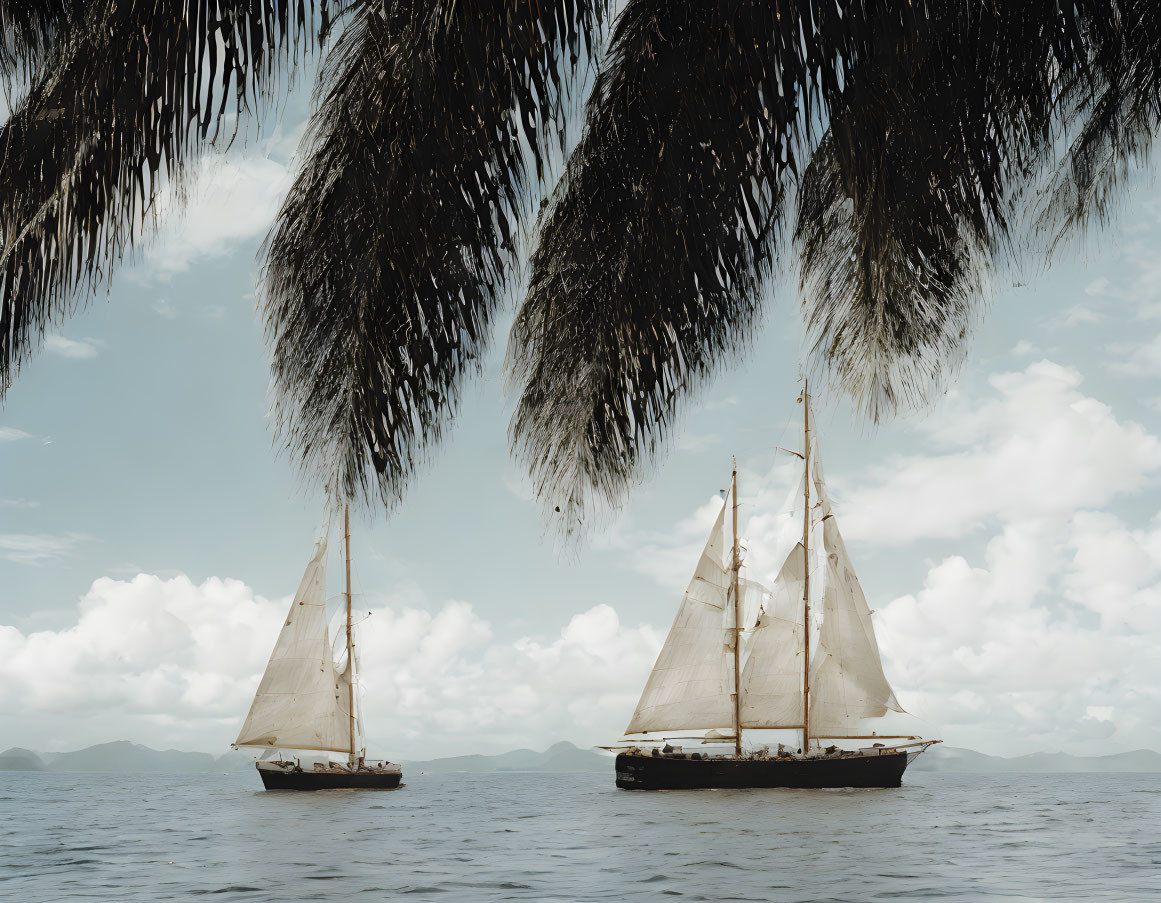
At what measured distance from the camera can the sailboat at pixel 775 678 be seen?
46.5m

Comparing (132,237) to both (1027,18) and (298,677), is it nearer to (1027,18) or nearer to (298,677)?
(1027,18)

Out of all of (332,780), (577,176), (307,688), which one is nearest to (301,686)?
(307,688)

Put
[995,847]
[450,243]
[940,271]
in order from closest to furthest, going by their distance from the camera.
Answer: [450,243]
[940,271]
[995,847]

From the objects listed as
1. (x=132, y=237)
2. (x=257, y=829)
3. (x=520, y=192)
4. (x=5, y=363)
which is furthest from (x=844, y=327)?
(x=257, y=829)

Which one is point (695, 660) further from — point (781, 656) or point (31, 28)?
point (31, 28)

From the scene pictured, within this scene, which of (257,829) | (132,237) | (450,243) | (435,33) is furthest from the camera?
(257,829)

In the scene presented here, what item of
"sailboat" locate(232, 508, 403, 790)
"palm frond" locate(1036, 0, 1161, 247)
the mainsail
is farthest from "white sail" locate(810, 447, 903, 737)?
"palm frond" locate(1036, 0, 1161, 247)

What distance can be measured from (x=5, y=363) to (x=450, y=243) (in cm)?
72

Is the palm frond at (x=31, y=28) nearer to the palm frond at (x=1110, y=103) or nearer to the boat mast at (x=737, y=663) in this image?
the palm frond at (x=1110, y=103)

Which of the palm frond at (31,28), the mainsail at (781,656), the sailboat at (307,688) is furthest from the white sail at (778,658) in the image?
the palm frond at (31,28)

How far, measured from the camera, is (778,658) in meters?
49.1

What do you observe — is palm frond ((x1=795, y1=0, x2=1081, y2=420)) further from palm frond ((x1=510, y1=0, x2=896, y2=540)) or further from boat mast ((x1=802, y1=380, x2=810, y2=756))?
boat mast ((x1=802, y1=380, x2=810, y2=756))

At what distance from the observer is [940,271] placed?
7.63 ft

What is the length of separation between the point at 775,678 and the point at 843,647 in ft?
14.4
